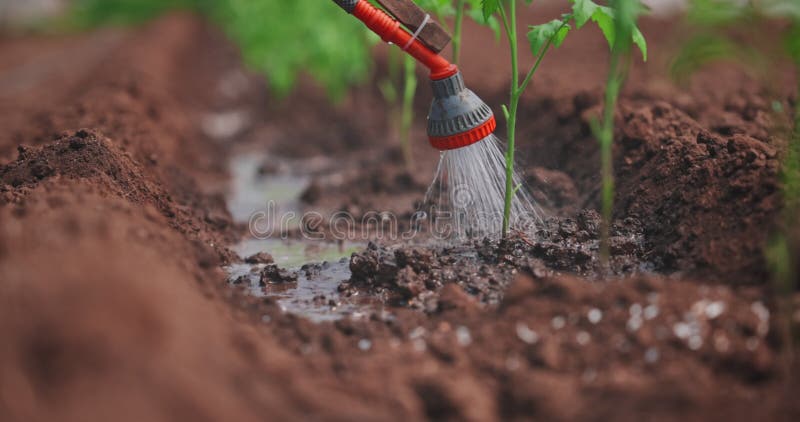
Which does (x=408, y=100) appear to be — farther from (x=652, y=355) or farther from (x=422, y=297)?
(x=652, y=355)

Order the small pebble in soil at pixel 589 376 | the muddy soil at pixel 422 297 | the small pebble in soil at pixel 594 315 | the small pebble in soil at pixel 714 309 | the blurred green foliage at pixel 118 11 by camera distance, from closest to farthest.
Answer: the muddy soil at pixel 422 297, the small pebble in soil at pixel 589 376, the small pebble in soil at pixel 714 309, the small pebble in soil at pixel 594 315, the blurred green foliage at pixel 118 11

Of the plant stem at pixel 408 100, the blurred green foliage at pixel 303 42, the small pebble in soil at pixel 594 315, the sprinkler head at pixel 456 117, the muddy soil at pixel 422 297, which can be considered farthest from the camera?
the blurred green foliage at pixel 303 42

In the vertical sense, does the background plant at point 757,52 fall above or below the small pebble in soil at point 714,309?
above

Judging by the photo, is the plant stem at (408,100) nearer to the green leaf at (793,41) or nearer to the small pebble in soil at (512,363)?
the green leaf at (793,41)

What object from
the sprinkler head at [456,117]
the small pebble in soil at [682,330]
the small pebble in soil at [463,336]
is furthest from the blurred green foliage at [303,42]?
the small pebble in soil at [682,330]

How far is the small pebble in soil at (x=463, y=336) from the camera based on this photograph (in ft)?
9.83

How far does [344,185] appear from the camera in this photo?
6.80m

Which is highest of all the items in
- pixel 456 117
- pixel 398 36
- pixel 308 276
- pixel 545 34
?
pixel 398 36

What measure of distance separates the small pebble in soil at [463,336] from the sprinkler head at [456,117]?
1.08 metres

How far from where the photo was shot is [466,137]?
382cm

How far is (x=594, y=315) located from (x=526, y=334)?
269mm

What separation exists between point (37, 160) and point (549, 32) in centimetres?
287

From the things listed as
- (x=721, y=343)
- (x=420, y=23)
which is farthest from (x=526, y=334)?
(x=420, y=23)

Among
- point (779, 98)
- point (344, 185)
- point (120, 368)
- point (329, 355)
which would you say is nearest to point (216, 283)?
point (329, 355)
